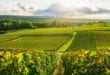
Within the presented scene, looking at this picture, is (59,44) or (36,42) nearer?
(59,44)

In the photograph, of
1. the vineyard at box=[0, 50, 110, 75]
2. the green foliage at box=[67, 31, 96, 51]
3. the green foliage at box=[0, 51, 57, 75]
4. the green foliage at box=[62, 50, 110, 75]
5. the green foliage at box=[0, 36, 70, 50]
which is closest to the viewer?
the green foliage at box=[0, 51, 57, 75]

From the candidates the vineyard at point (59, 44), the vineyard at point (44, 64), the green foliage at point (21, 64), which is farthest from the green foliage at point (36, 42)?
the green foliage at point (21, 64)

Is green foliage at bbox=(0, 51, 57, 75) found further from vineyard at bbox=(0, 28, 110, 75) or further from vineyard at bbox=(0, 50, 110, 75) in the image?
vineyard at bbox=(0, 28, 110, 75)

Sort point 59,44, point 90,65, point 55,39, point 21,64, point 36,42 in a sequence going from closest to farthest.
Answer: point 21,64 < point 90,65 < point 59,44 < point 36,42 < point 55,39

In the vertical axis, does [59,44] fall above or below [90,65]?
below

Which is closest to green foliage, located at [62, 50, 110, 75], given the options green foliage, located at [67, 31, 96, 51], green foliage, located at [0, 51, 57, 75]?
green foliage, located at [0, 51, 57, 75]

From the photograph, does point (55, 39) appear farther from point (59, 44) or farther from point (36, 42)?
point (36, 42)

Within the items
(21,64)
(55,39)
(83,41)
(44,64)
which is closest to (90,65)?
(21,64)

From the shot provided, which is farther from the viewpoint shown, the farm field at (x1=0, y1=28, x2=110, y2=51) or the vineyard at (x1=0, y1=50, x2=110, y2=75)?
the farm field at (x1=0, y1=28, x2=110, y2=51)

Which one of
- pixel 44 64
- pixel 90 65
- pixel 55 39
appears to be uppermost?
pixel 90 65

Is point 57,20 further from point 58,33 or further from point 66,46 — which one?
point 66,46

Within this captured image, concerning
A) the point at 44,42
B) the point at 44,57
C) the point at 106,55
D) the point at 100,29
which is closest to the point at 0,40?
the point at 44,42

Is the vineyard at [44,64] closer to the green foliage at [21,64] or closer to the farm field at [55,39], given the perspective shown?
the green foliage at [21,64]

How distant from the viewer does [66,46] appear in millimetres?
50188
